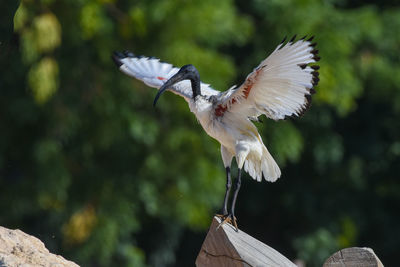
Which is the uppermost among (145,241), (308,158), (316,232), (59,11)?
(59,11)

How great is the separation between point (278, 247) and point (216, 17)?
4685 mm

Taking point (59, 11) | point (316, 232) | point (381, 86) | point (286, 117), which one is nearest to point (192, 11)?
point (59, 11)

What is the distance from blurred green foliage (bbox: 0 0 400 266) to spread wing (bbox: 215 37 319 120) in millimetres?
5024

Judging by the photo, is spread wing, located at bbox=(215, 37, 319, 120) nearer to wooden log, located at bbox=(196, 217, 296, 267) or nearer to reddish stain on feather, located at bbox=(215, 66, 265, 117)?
reddish stain on feather, located at bbox=(215, 66, 265, 117)

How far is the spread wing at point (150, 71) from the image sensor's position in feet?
17.9

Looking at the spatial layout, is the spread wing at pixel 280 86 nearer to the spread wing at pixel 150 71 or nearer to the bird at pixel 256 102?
the bird at pixel 256 102

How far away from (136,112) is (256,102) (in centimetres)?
580

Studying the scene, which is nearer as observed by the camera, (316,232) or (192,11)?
(192,11)

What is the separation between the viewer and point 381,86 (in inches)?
440

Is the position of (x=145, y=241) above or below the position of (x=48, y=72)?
below

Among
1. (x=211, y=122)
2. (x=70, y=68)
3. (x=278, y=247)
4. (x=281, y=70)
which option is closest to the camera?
(x=281, y=70)

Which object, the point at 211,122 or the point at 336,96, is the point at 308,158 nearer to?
the point at 336,96

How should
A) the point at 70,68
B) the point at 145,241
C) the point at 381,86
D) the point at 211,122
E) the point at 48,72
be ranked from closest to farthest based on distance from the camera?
the point at 211,122 → the point at 48,72 → the point at 70,68 → the point at 381,86 → the point at 145,241

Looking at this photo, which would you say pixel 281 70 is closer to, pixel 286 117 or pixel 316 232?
pixel 286 117
